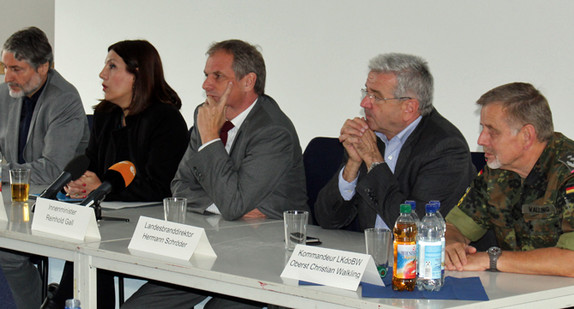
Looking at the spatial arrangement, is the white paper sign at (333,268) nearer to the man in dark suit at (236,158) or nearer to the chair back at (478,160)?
the man in dark suit at (236,158)

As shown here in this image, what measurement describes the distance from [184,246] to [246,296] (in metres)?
0.28

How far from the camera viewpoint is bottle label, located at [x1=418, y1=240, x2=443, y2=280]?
167 cm

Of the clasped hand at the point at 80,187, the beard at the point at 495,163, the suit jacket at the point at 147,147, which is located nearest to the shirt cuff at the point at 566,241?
the beard at the point at 495,163

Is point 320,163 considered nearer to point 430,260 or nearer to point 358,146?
point 358,146

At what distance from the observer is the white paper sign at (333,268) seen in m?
1.69

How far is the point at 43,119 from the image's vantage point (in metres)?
3.83

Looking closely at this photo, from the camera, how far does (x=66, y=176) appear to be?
2572mm

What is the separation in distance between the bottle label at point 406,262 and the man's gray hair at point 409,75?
1.06m

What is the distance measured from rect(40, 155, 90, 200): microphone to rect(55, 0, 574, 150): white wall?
1827mm

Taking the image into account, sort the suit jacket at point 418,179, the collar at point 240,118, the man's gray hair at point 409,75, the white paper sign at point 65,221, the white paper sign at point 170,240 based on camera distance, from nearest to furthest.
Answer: the white paper sign at point 170,240, the white paper sign at point 65,221, the suit jacket at point 418,179, the man's gray hair at point 409,75, the collar at point 240,118

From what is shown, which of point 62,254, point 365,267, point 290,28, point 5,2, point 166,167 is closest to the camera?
point 365,267

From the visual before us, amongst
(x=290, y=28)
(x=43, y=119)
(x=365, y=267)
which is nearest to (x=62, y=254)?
(x=365, y=267)

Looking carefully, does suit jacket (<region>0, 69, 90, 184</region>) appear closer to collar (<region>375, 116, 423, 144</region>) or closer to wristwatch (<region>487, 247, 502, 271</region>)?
collar (<region>375, 116, 423, 144</region>)

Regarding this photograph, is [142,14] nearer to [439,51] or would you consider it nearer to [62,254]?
[439,51]
